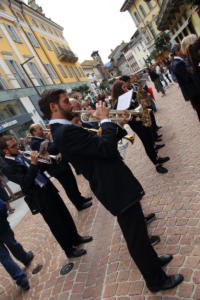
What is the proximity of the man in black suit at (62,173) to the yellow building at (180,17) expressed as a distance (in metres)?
14.3

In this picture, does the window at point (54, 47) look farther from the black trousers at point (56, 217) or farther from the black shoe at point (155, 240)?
the black shoe at point (155, 240)

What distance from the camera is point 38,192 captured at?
3664 millimetres

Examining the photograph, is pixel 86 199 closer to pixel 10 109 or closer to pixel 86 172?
pixel 86 172

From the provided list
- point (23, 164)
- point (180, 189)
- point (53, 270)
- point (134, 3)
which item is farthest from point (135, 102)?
point (134, 3)

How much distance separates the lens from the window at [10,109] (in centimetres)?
→ 1732

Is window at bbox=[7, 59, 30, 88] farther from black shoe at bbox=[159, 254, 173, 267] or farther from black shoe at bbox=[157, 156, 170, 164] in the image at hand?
black shoe at bbox=[159, 254, 173, 267]

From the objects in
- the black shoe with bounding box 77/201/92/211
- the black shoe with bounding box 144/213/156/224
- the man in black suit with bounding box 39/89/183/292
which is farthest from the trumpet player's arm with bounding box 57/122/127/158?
the black shoe with bounding box 77/201/92/211

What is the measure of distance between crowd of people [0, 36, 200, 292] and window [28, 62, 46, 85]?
66.3 feet

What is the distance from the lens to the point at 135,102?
5.34m

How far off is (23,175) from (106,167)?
1.71 m

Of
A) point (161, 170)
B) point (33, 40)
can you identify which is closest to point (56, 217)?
point (161, 170)

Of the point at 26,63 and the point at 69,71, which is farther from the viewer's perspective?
the point at 69,71

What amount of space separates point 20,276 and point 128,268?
169 centimetres

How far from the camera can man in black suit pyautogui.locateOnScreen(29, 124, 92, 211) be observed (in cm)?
506
